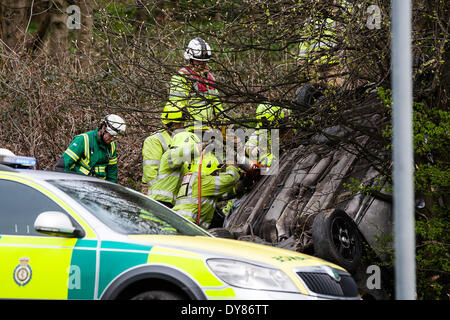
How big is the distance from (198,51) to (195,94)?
0.61 metres

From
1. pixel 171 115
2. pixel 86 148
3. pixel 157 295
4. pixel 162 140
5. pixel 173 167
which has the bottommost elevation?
pixel 157 295

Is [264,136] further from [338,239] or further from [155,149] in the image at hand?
[338,239]

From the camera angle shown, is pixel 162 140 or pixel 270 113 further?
pixel 162 140

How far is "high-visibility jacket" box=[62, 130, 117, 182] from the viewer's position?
9562mm

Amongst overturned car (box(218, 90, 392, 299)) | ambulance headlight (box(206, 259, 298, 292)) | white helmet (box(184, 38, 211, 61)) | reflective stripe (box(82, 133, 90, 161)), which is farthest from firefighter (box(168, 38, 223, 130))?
ambulance headlight (box(206, 259, 298, 292))

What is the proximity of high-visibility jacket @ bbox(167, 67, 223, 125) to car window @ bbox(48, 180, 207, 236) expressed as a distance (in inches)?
97.2

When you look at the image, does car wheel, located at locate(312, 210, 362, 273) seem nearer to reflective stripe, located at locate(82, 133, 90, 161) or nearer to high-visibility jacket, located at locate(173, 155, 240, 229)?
high-visibility jacket, located at locate(173, 155, 240, 229)

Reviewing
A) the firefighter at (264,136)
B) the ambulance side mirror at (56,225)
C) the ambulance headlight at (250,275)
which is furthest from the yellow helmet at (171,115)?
the ambulance headlight at (250,275)

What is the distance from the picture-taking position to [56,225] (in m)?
5.11

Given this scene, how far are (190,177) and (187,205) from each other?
34 centimetres

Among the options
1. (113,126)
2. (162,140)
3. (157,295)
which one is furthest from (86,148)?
(157,295)

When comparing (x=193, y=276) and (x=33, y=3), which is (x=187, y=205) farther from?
(x=33, y=3)
